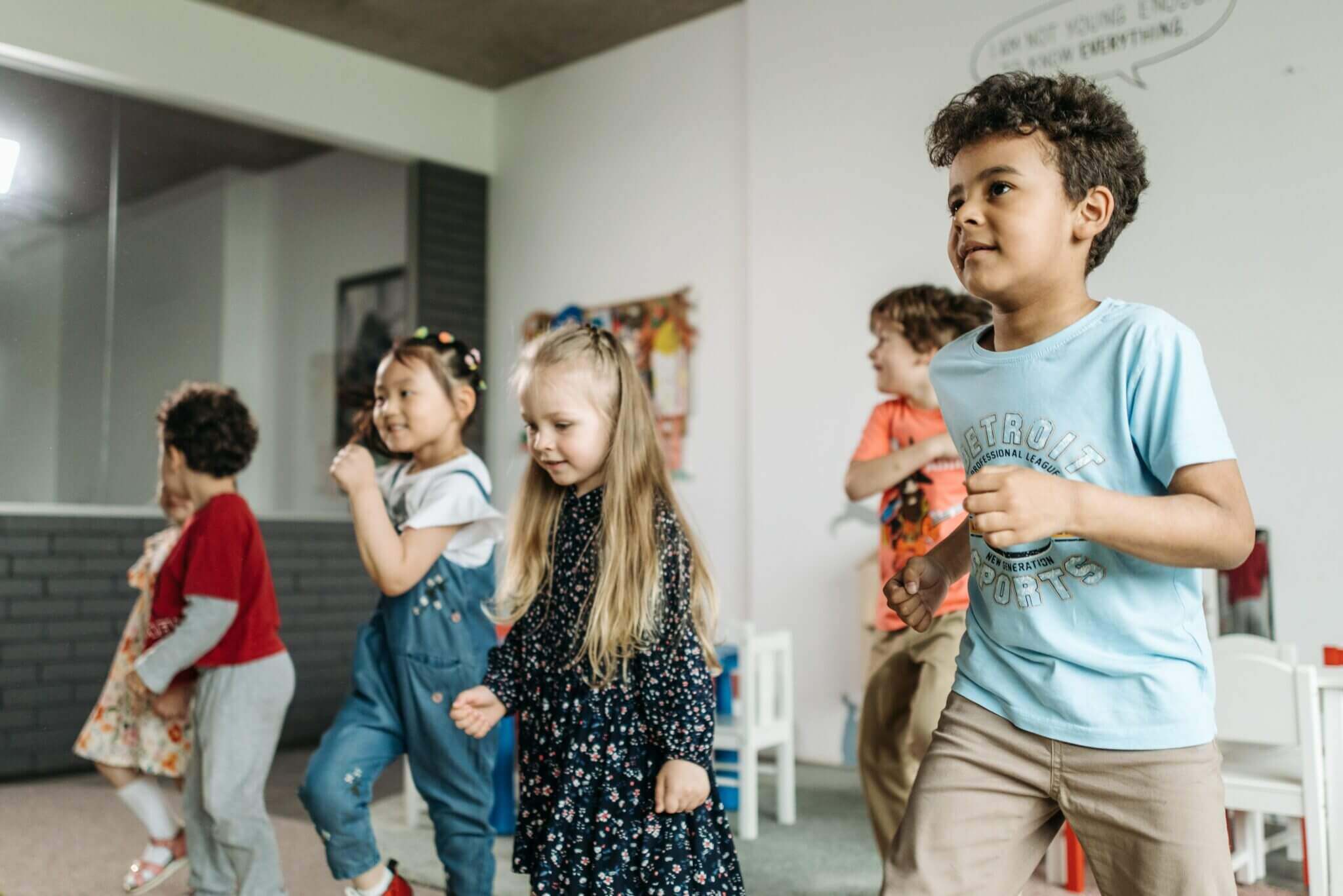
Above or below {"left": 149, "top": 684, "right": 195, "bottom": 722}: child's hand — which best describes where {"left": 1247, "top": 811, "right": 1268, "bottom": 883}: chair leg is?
below

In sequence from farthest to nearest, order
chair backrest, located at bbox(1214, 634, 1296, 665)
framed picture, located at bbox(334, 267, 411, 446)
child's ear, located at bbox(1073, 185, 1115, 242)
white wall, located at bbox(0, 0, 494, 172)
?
framed picture, located at bbox(334, 267, 411, 446) < white wall, located at bbox(0, 0, 494, 172) < chair backrest, located at bbox(1214, 634, 1296, 665) < child's ear, located at bbox(1073, 185, 1115, 242)

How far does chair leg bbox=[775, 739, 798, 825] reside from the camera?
3311 mm

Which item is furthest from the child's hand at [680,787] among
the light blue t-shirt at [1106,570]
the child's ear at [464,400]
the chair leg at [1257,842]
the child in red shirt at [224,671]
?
the chair leg at [1257,842]

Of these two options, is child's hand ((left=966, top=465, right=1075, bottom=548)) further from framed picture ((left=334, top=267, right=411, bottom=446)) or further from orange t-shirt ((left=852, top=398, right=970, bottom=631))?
framed picture ((left=334, top=267, right=411, bottom=446))

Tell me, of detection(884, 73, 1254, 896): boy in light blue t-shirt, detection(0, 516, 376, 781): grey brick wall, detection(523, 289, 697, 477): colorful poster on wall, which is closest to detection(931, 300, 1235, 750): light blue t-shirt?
detection(884, 73, 1254, 896): boy in light blue t-shirt

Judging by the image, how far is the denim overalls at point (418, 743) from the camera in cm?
203

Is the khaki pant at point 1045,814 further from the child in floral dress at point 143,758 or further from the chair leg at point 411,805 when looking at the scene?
the chair leg at point 411,805

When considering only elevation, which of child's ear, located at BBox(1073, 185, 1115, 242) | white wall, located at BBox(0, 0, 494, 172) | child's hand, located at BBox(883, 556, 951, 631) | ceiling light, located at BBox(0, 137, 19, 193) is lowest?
child's hand, located at BBox(883, 556, 951, 631)

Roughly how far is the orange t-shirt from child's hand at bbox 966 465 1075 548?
1.20m

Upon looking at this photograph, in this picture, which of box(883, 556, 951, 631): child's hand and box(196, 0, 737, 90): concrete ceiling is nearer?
box(883, 556, 951, 631): child's hand

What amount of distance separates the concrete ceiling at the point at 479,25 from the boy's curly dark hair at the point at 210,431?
2594 millimetres

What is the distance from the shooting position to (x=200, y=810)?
231cm

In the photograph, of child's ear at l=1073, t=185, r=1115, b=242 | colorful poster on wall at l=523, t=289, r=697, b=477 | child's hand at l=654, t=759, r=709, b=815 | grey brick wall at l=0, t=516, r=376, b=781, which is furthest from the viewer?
colorful poster on wall at l=523, t=289, r=697, b=477

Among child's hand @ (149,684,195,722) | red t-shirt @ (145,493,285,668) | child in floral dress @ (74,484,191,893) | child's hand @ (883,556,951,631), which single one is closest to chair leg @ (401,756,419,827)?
child in floral dress @ (74,484,191,893)
